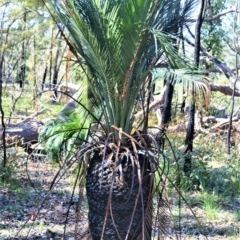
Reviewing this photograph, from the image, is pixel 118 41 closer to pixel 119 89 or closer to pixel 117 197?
pixel 119 89

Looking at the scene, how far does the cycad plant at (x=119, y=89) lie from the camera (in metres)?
2.57

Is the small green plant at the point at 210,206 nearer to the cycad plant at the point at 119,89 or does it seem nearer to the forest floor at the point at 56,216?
the forest floor at the point at 56,216

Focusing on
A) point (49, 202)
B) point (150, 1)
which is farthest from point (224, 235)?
point (150, 1)

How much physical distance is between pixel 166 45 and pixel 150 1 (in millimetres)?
382

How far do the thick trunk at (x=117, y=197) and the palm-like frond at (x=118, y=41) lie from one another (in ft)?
0.96

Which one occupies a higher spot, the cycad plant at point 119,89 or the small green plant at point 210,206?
the cycad plant at point 119,89

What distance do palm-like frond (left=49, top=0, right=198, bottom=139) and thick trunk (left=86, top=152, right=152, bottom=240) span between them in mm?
293

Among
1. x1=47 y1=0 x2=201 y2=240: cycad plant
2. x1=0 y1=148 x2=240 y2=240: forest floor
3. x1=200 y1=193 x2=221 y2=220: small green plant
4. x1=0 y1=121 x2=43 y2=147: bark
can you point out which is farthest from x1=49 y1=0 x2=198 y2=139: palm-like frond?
x1=0 y1=121 x2=43 y2=147: bark

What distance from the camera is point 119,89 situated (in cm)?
271

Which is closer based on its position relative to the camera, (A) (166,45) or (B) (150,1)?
(A) (166,45)

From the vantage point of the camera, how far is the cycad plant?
2572 millimetres

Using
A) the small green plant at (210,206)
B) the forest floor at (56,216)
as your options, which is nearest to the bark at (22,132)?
the forest floor at (56,216)

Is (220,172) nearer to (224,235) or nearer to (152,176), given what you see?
(224,235)

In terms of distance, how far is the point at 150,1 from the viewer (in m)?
2.52
